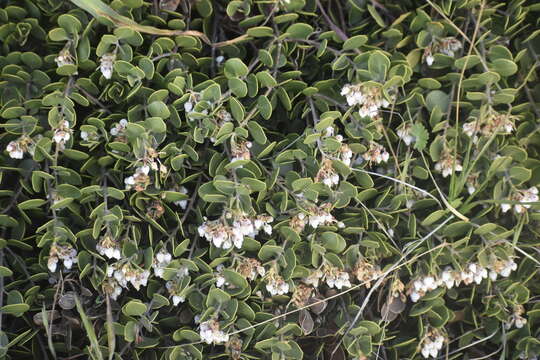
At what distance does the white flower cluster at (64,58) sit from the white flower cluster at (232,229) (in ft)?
2.15

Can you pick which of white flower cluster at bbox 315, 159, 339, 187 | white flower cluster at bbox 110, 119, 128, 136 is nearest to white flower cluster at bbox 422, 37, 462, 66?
white flower cluster at bbox 315, 159, 339, 187

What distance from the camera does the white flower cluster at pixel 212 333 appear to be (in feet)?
5.78

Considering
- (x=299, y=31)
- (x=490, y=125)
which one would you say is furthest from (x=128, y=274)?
(x=490, y=125)

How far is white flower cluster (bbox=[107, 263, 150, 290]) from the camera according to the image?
176 centimetres

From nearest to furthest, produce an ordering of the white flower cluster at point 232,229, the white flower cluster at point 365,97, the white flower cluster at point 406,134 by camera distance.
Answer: the white flower cluster at point 232,229 → the white flower cluster at point 365,97 → the white flower cluster at point 406,134

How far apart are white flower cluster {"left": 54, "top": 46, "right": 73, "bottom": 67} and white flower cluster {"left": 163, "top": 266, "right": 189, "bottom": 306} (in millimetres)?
726

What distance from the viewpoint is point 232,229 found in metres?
1.76

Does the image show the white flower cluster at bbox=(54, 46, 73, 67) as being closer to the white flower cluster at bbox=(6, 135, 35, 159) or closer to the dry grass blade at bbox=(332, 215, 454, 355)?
the white flower cluster at bbox=(6, 135, 35, 159)

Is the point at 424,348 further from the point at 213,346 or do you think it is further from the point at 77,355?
the point at 77,355

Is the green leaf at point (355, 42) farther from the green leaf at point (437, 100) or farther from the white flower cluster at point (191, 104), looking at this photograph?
the white flower cluster at point (191, 104)

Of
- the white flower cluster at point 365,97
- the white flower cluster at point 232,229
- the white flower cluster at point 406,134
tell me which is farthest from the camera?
the white flower cluster at point 406,134

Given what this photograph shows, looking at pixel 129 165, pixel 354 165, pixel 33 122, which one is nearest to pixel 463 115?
pixel 354 165

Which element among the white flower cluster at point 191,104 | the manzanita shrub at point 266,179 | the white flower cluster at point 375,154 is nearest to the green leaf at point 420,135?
the manzanita shrub at point 266,179

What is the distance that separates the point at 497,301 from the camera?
6.61 ft
